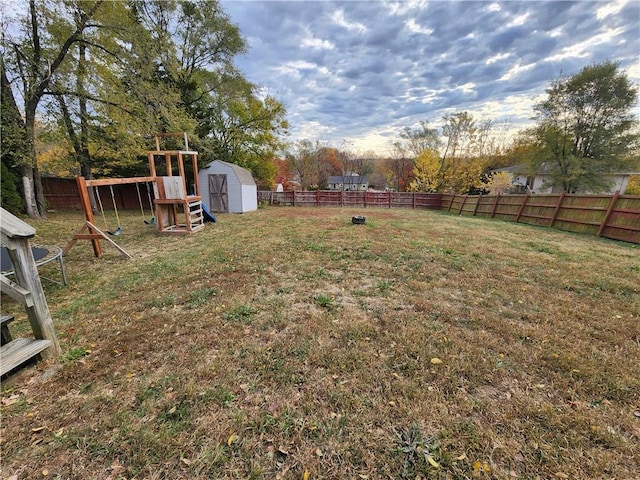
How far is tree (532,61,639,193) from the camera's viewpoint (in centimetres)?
1510

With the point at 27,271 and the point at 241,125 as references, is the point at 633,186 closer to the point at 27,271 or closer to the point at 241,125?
the point at 241,125

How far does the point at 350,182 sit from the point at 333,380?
44048 mm

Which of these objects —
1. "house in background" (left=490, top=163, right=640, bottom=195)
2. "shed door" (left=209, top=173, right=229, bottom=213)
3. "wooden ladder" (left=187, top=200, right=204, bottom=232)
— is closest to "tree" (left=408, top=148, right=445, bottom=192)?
"house in background" (left=490, top=163, right=640, bottom=195)

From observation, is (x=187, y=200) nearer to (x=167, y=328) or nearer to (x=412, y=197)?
(x=167, y=328)

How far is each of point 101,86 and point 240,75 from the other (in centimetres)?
757

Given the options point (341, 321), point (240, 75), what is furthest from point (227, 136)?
point (341, 321)

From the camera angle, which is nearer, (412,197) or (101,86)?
(101,86)

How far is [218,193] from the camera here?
13883 millimetres

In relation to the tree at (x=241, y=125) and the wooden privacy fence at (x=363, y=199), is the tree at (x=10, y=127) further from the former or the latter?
the wooden privacy fence at (x=363, y=199)

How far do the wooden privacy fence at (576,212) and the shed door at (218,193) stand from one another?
1475cm

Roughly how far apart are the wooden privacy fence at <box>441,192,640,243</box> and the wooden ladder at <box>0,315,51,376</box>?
509 inches

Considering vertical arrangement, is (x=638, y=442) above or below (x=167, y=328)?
above

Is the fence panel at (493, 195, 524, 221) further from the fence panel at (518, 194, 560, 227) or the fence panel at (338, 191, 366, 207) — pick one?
the fence panel at (338, 191, 366, 207)

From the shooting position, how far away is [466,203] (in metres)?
15.9
